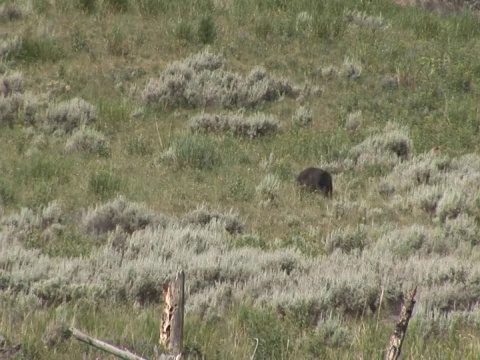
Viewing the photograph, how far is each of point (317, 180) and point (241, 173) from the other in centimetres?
117

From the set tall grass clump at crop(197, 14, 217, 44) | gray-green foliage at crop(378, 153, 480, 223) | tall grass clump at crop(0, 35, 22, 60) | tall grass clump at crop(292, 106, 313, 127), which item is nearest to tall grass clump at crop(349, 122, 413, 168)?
gray-green foliage at crop(378, 153, 480, 223)

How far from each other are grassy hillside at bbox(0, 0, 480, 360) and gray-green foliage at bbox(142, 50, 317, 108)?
3cm

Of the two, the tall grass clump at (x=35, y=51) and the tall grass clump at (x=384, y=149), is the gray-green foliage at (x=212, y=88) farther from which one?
the tall grass clump at (x=384, y=149)

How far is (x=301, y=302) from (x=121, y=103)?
7031 mm

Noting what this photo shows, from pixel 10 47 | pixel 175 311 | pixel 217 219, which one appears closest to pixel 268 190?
pixel 217 219

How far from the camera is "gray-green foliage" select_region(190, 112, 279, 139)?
1304cm

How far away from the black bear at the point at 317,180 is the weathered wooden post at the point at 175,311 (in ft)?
20.3

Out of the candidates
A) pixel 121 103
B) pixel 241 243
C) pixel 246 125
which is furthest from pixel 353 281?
pixel 121 103

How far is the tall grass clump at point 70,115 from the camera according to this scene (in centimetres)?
1269

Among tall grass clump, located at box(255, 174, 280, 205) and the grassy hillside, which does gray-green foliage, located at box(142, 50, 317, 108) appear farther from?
tall grass clump, located at box(255, 174, 280, 205)

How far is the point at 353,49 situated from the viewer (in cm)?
1538

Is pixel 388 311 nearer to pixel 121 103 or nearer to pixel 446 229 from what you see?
pixel 446 229

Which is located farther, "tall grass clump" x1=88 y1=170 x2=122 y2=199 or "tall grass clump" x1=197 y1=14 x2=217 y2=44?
"tall grass clump" x1=197 y1=14 x2=217 y2=44

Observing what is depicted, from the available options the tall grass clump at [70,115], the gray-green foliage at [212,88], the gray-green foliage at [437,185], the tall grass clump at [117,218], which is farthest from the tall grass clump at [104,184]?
→ the gray-green foliage at [437,185]
